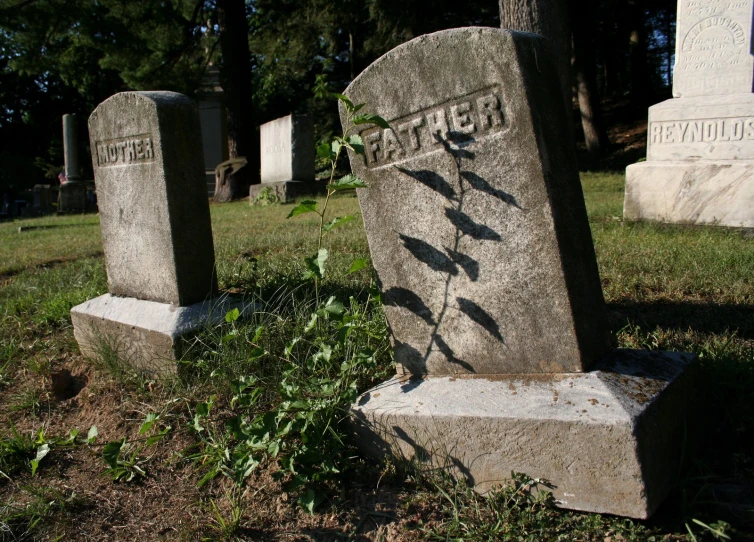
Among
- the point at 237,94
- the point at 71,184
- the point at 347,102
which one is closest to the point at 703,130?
the point at 347,102

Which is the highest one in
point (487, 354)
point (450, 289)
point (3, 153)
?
point (3, 153)

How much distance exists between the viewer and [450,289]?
8.26 feet

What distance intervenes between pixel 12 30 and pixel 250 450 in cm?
1436

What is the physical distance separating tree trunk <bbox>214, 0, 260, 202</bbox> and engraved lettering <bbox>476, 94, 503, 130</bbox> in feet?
42.0

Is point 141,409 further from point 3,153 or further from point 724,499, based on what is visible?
point 3,153

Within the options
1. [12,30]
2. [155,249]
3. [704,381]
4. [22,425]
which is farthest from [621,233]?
[12,30]

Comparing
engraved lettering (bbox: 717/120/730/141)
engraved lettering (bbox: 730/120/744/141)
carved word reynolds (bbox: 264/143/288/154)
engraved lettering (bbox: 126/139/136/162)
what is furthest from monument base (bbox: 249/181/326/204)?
engraved lettering (bbox: 126/139/136/162)

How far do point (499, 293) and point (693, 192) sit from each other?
414 centimetres

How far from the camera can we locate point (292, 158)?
41.3 feet

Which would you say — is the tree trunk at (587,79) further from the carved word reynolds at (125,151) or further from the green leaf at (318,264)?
A: the green leaf at (318,264)

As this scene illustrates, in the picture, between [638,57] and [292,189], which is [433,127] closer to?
[292,189]

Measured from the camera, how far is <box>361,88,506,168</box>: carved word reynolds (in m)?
2.26

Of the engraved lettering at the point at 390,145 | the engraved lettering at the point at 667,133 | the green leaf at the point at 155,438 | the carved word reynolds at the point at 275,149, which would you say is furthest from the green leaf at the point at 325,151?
the carved word reynolds at the point at 275,149

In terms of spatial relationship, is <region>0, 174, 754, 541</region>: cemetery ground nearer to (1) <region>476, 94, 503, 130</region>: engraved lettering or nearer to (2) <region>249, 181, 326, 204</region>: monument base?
(1) <region>476, 94, 503, 130</region>: engraved lettering
